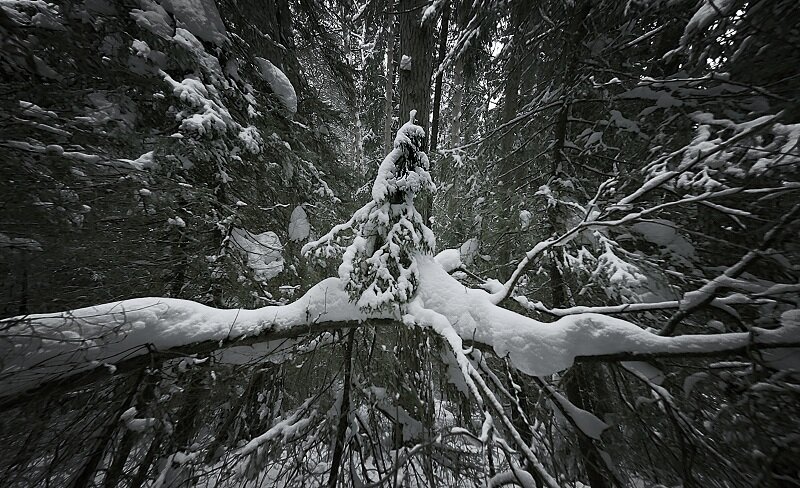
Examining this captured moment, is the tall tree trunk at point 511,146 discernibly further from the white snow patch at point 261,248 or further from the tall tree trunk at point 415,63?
the white snow patch at point 261,248

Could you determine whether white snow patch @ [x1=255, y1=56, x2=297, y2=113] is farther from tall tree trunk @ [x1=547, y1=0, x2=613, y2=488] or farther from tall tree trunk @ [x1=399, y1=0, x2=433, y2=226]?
tall tree trunk @ [x1=547, y1=0, x2=613, y2=488]

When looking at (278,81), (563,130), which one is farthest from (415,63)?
(563,130)

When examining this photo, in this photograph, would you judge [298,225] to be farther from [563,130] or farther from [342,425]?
[563,130]

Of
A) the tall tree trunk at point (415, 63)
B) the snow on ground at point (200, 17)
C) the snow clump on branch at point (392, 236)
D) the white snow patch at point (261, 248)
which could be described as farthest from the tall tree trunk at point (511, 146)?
the snow on ground at point (200, 17)

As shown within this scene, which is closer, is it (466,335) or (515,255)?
(466,335)

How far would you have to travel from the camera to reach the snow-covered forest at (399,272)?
1.50 m

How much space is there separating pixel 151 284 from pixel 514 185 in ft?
17.0

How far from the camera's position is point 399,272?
6.88ft

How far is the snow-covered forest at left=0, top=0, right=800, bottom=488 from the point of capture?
1.50 meters

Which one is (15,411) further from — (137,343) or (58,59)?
(58,59)

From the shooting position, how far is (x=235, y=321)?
1904mm

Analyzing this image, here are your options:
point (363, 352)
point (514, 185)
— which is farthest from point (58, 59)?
point (514, 185)

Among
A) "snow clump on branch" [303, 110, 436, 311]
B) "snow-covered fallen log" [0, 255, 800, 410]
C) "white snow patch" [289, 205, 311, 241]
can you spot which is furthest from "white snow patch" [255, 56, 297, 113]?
"snow-covered fallen log" [0, 255, 800, 410]

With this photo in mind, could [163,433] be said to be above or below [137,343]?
below
